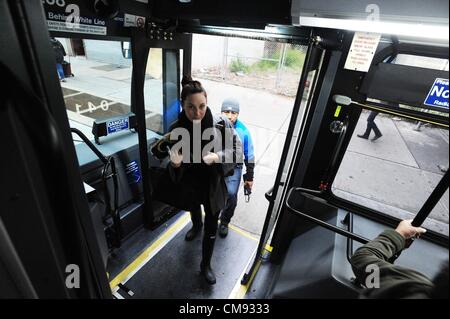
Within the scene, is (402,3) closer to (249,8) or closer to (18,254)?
(249,8)

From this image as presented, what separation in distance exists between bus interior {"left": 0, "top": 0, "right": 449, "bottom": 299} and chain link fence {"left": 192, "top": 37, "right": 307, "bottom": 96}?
Result: 6.74 meters

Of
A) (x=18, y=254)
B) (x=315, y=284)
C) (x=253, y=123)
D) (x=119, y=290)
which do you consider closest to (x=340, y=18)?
(x=18, y=254)

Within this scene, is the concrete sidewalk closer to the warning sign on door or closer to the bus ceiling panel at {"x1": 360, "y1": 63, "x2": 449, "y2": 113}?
the bus ceiling panel at {"x1": 360, "y1": 63, "x2": 449, "y2": 113}

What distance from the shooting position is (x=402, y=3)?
1.05 meters

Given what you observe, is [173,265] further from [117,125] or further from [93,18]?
[93,18]

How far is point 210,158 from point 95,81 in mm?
2938

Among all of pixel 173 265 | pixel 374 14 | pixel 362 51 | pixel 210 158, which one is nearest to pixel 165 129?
pixel 210 158

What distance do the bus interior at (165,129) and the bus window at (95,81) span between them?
0.03 metres

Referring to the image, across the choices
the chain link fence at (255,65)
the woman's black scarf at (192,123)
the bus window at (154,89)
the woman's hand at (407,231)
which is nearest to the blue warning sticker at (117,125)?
the bus window at (154,89)

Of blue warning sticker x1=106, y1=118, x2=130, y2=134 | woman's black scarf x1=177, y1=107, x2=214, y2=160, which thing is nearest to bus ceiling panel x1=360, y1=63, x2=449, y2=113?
woman's black scarf x1=177, y1=107, x2=214, y2=160

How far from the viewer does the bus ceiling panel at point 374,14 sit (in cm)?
88

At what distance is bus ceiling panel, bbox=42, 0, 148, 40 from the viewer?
1.86 metres

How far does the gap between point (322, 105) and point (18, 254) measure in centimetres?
233

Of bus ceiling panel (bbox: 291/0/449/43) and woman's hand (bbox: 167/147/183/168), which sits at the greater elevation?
bus ceiling panel (bbox: 291/0/449/43)
